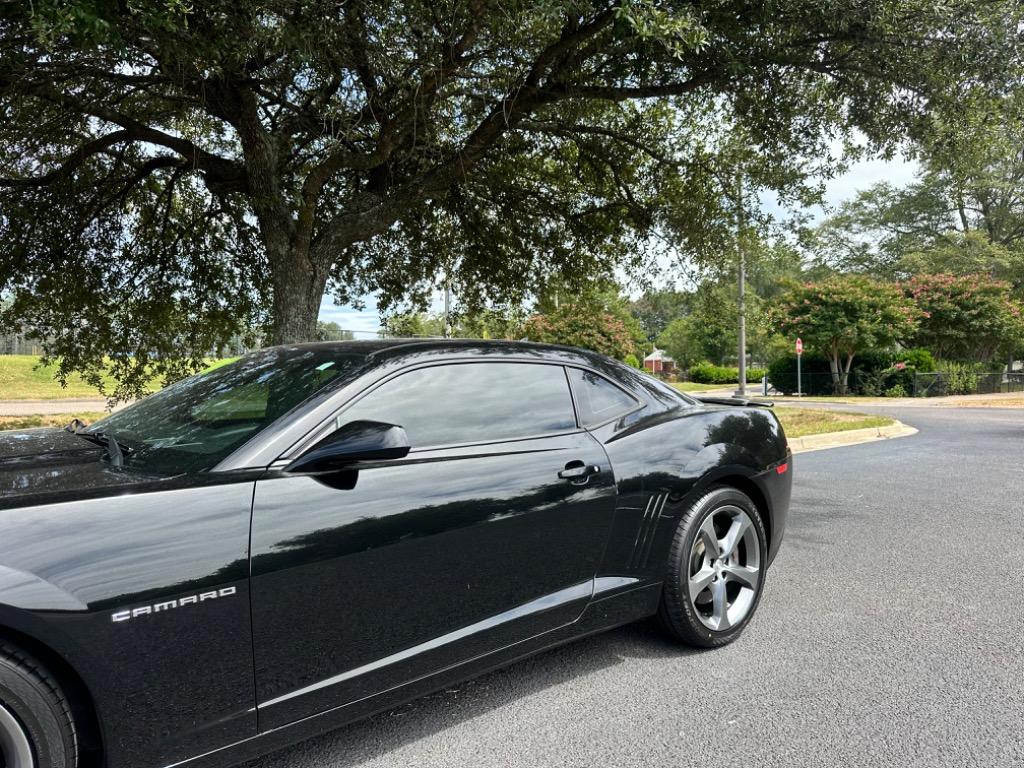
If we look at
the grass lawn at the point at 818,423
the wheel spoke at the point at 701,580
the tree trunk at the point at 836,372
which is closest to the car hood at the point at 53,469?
the wheel spoke at the point at 701,580

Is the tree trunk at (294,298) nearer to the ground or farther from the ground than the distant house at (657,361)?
nearer to the ground

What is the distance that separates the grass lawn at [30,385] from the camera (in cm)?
2933

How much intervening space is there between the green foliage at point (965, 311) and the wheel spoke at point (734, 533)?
1108 inches

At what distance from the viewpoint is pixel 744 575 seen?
138 inches

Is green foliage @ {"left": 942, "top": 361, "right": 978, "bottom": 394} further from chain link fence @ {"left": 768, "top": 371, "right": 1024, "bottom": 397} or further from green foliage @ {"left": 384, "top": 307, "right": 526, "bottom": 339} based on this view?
green foliage @ {"left": 384, "top": 307, "right": 526, "bottom": 339}

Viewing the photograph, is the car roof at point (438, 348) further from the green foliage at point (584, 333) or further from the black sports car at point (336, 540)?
the green foliage at point (584, 333)

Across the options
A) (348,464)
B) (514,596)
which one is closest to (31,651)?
(348,464)

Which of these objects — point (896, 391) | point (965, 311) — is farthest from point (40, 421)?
point (965, 311)

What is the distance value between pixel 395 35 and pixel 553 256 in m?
5.77

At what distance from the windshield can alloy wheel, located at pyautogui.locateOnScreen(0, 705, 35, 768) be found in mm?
743

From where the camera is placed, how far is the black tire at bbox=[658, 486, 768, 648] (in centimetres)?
319

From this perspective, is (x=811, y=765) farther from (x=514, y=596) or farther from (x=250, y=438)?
(x=250, y=438)

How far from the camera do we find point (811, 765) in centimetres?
236

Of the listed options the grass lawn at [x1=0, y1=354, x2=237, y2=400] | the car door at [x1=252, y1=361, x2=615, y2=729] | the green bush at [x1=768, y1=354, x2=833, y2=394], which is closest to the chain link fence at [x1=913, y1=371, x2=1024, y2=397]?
the green bush at [x1=768, y1=354, x2=833, y2=394]
